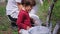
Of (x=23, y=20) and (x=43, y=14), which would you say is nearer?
(x=23, y=20)

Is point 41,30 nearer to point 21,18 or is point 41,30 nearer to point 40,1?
point 21,18

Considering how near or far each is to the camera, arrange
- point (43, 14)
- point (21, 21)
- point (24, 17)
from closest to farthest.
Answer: point (21, 21) → point (24, 17) → point (43, 14)

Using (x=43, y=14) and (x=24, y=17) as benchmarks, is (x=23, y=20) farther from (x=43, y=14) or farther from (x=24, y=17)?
(x=43, y=14)

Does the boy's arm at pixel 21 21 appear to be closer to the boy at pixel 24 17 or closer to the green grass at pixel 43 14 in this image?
the boy at pixel 24 17

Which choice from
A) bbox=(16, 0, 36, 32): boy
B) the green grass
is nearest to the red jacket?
bbox=(16, 0, 36, 32): boy

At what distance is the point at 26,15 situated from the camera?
3.97 metres

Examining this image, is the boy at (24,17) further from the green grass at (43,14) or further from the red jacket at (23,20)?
the green grass at (43,14)

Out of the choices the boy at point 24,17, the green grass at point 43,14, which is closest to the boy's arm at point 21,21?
the boy at point 24,17

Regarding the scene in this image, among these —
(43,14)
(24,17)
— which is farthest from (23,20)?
(43,14)

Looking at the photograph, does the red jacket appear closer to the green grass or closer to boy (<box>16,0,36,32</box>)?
boy (<box>16,0,36,32</box>)

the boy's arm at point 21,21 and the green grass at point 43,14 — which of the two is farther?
the boy's arm at point 21,21

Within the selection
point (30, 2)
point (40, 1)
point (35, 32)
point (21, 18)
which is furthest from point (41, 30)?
point (40, 1)

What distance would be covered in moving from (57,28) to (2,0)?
7.95 m

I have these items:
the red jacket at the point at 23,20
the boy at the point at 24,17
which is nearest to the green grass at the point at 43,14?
the boy at the point at 24,17
